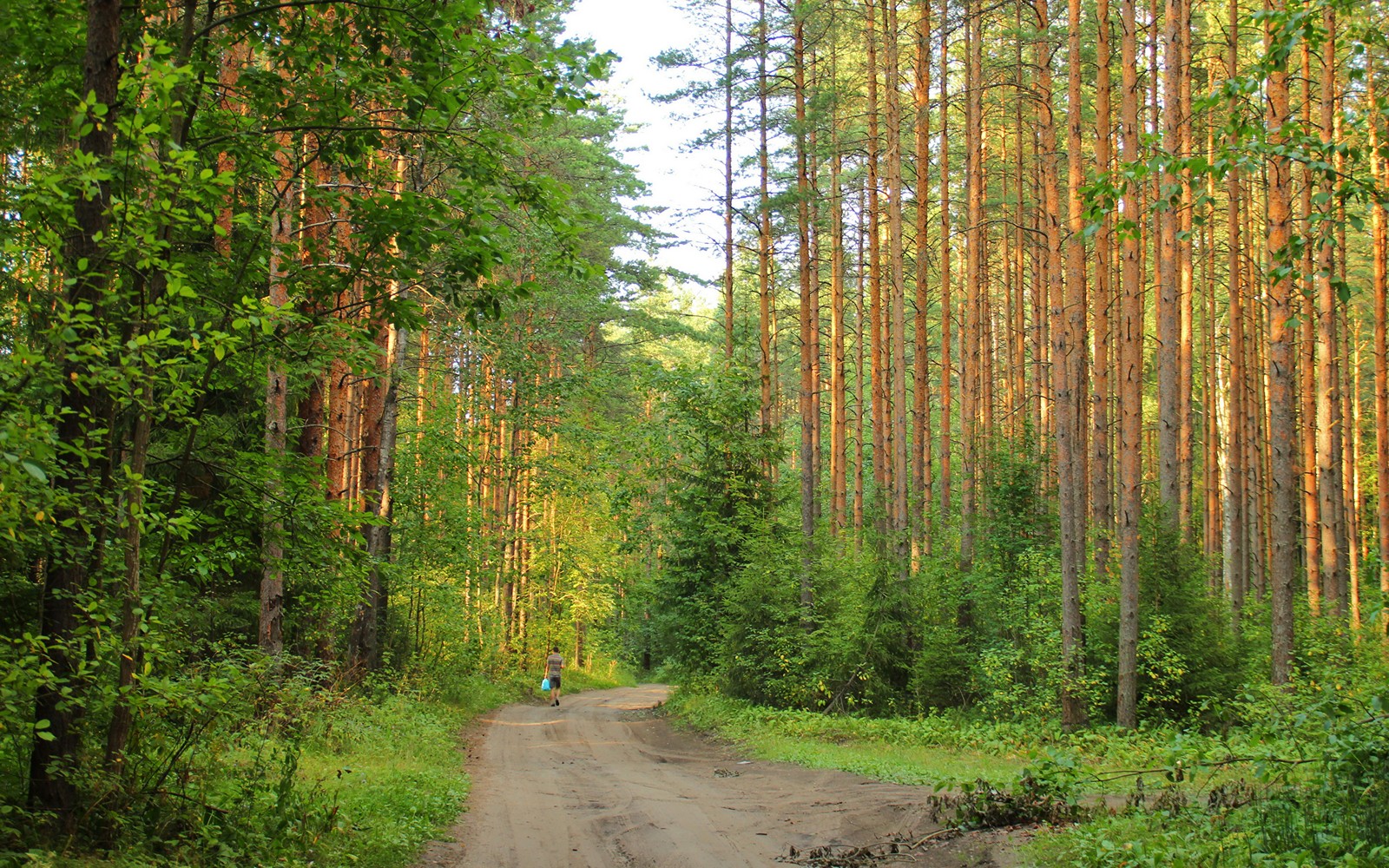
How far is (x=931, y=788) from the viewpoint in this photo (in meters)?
9.84

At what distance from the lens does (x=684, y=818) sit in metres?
9.04

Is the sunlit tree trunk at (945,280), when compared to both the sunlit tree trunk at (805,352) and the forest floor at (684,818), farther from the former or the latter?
the forest floor at (684,818)

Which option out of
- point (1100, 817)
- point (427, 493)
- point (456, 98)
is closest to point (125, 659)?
point (456, 98)

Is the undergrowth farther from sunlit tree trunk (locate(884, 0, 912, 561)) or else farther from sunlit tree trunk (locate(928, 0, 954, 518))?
sunlit tree trunk (locate(928, 0, 954, 518))

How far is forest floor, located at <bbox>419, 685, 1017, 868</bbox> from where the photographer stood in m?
7.38

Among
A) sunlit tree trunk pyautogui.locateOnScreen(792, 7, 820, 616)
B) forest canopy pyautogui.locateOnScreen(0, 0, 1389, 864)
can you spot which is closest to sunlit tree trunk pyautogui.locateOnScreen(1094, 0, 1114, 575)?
forest canopy pyautogui.locateOnScreen(0, 0, 1389, 864)

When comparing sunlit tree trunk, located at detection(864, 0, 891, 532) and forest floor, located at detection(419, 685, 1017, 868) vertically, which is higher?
sunlit tree trunk, located at detection(864, 0, 891, 532)

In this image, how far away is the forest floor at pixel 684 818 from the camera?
24.2 feet

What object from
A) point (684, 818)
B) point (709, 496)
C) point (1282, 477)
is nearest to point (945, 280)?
point (709, 496)

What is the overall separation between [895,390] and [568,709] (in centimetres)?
1199

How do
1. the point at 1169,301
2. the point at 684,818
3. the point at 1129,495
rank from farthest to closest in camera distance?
the point at 1169,301
the point at 1129,495
the point at 684,818

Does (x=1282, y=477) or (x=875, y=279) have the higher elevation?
(x=875, y=279)

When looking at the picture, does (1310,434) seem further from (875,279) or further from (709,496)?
(709,496)

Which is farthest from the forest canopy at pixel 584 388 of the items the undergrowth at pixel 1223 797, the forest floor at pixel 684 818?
the forest floor at pixel 684 818
